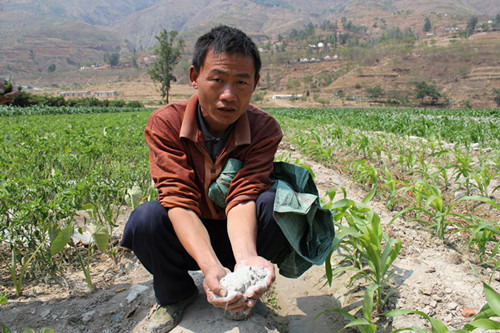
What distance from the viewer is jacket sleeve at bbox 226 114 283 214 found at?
163cm

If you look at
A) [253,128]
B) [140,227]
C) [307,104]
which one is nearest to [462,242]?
[253,128]

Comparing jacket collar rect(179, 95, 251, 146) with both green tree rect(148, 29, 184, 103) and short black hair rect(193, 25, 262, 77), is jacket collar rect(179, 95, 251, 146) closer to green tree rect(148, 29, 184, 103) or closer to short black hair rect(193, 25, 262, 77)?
short black hair rect(193, 25, 262, 77)

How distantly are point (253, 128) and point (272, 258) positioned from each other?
0.65 meters

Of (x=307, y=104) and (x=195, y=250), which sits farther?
(x=307, y=104)

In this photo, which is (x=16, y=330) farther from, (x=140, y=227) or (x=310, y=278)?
(x=310, y=278)

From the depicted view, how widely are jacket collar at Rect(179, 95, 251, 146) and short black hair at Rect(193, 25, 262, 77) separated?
0.62ft

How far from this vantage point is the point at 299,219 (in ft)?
5.31

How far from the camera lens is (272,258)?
177cm

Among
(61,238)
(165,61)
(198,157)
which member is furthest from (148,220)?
(165,61)

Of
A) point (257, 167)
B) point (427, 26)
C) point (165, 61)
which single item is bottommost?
point (257, 167)

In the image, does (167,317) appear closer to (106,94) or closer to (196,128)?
(196,128)

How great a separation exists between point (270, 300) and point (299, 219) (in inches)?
24.6

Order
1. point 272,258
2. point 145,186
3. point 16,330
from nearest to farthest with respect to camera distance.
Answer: point 16,330, point 272,258, point 145,186

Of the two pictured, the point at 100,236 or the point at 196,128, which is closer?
the point at 196,128
